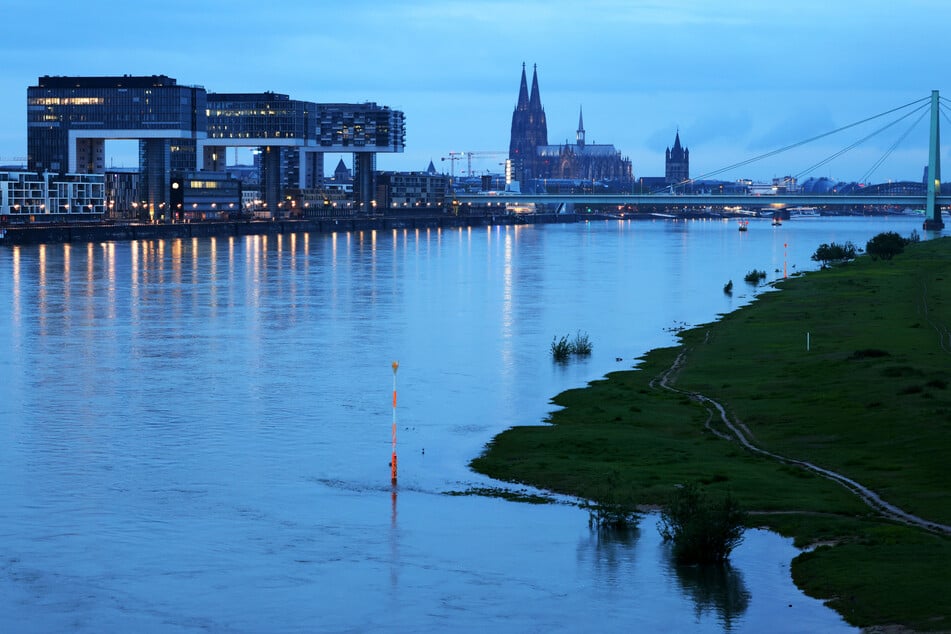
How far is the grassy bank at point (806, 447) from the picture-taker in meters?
20.0

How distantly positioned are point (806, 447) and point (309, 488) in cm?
1029

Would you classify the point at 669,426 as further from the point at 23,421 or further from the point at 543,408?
the point at 23,421

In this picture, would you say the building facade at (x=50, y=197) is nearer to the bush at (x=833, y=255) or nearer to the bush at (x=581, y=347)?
the bush at (x=833, y=255)

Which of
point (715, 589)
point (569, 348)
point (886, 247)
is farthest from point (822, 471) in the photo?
point (886, 247)

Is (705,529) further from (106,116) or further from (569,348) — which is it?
(106,116)

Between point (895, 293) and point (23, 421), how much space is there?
48.4 meters

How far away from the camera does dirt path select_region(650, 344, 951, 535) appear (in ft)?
73.1

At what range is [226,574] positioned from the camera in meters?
20.9

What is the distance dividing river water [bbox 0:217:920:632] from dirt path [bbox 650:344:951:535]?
2.27 m

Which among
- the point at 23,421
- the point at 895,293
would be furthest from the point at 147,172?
the point at 23,421

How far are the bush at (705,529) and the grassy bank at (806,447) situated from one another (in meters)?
1.12

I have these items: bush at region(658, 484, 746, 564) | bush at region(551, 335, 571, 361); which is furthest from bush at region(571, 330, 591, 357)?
bush at region(658, 484, 746, 564)

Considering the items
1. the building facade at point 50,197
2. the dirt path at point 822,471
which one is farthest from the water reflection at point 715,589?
the building facade at point 50,197

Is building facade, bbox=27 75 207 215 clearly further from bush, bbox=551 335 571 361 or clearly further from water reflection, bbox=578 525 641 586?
water reflection, bbox=578 525 641 586
